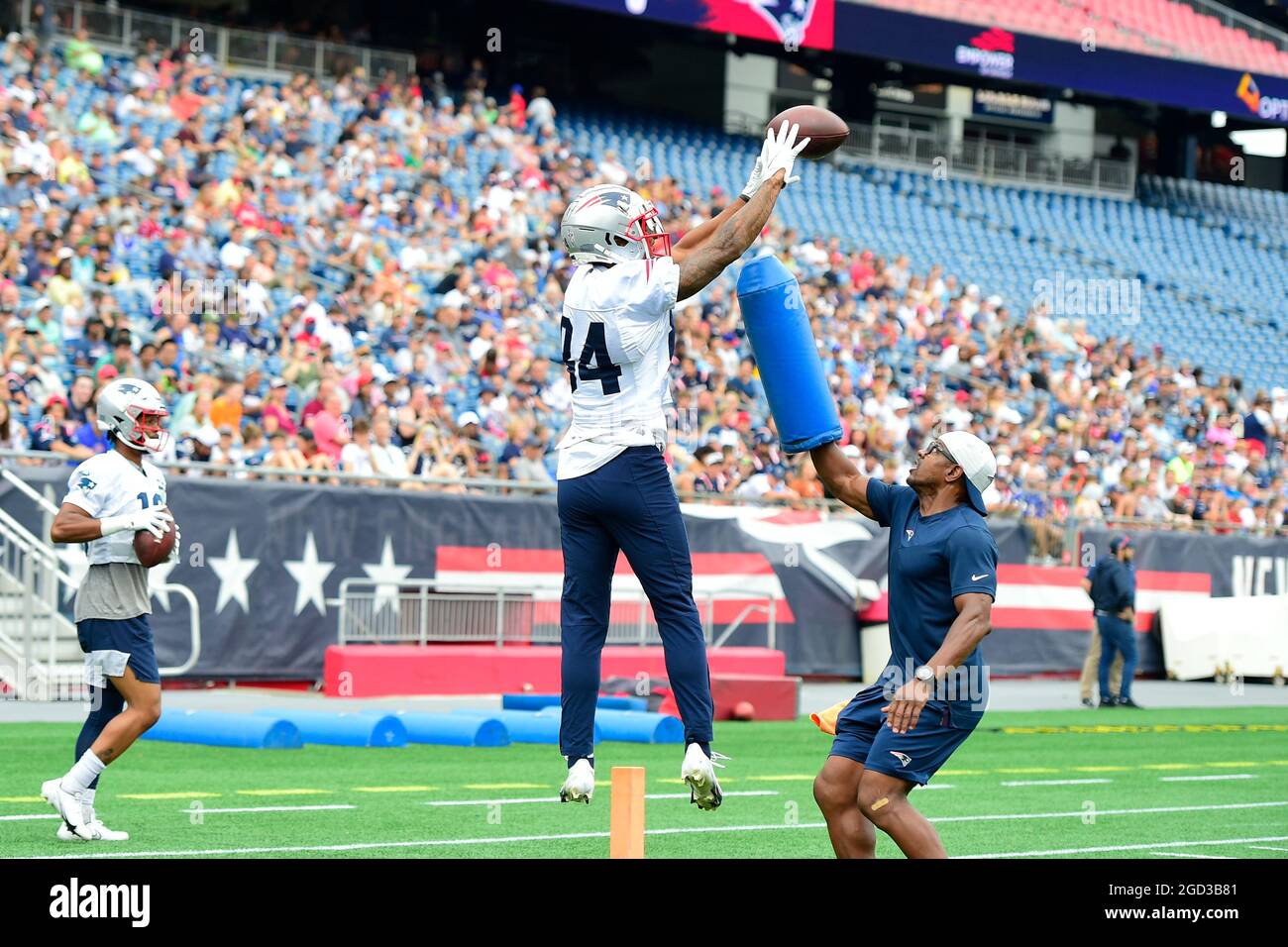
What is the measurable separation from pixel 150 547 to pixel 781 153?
4000 mm

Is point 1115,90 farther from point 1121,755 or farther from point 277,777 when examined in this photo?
point 277,777

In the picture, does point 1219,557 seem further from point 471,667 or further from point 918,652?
point 918,652

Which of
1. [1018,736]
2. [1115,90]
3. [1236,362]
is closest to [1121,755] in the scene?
[1018,736]

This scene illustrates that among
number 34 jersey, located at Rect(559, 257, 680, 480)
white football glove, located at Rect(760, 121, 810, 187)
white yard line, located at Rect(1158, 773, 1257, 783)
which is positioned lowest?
white yard line, located at Rect(1158, 773, 1257, 783)

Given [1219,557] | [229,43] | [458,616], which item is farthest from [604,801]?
[229,43]

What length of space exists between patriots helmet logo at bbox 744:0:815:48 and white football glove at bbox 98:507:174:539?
27.6m

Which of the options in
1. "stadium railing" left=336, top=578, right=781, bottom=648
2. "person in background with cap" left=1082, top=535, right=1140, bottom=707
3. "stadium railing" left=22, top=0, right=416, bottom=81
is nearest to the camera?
"stadium railing" left=336, top=578, right=781, bottom=648

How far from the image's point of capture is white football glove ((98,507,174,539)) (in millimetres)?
Answer: 9289

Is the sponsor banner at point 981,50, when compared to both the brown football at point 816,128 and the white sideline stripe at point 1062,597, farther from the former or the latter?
the brown football at point 816,128

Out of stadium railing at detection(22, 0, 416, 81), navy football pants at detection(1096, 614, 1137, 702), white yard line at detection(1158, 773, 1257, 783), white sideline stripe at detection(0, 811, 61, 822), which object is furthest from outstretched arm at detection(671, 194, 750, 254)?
stadium railing at detection(22, 0, 416, 81)

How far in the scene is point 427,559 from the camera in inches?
747

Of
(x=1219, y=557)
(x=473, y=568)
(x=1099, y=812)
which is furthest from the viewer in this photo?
(x=1219, y=557)

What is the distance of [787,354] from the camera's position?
7.57 metres

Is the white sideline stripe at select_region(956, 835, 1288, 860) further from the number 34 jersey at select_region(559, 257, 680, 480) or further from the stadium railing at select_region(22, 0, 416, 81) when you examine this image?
the stadium railing at select_region(22, 0, 416, 81)
